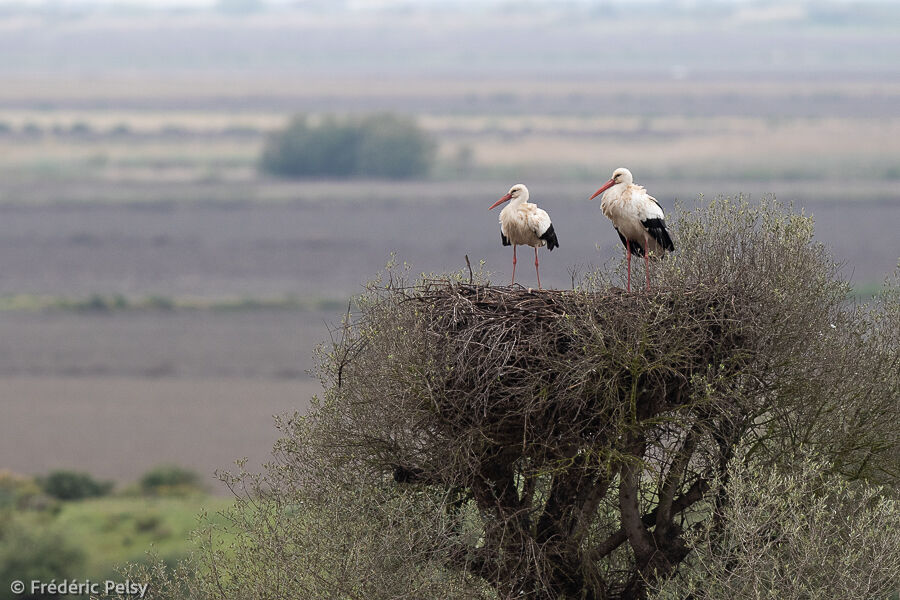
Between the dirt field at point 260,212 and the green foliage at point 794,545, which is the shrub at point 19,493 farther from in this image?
the green foliage at point 794,545

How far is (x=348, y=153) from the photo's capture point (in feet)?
427

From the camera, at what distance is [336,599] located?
17.0m

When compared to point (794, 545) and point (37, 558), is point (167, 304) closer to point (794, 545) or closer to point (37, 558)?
point (37, 558)

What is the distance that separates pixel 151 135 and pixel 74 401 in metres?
97.3

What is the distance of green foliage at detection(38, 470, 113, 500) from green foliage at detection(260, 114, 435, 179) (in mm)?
80202

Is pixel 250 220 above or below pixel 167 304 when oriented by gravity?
above

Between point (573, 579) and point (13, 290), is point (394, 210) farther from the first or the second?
point (573, 579)

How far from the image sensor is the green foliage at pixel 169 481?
4866cm

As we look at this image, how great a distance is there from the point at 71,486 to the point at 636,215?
35535 millimetres

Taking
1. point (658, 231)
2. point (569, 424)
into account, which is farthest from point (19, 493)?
point (658, 231)

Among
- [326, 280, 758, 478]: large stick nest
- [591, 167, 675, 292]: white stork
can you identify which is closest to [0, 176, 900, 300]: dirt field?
[591, 167, 675, 292]: white stork

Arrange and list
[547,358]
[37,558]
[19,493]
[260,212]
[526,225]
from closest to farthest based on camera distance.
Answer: [547,358] → [526,225] → [37,558] → [19,493] → [260,212]

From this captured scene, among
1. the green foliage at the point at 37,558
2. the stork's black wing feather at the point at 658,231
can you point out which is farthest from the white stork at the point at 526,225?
the green foliage at the point at 37,558

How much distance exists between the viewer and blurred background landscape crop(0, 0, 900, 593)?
5838 centimetres
